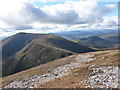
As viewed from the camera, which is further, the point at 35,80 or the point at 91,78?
the point at 35,80

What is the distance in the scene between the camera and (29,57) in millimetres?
171000

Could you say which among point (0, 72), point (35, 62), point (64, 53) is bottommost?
point (0, 72)

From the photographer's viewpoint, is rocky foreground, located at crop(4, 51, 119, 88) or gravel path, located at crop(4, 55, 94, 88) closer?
rocky foreground, located at crop(4, 51, 119, 88)

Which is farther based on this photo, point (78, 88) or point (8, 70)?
point (8, 70)

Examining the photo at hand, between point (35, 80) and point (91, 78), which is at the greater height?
point (91, 78)

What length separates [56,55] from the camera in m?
145

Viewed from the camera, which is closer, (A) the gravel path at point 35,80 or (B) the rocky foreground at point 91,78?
(B) the rocky foreground at point 91,78

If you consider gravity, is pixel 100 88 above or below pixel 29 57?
above

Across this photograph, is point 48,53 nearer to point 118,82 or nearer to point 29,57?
point 29,57

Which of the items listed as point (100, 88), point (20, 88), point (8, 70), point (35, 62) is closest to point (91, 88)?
point (100, 88)

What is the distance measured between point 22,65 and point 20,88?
122882 millimetres

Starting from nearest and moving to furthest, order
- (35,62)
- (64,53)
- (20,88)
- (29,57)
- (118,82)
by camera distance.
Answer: (118,82), (20,88), (64,53), (35,62), (29,57)

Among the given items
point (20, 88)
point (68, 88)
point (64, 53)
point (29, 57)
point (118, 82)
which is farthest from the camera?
point (29, 57)

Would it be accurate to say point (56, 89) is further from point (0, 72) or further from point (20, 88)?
point (0, 72)
